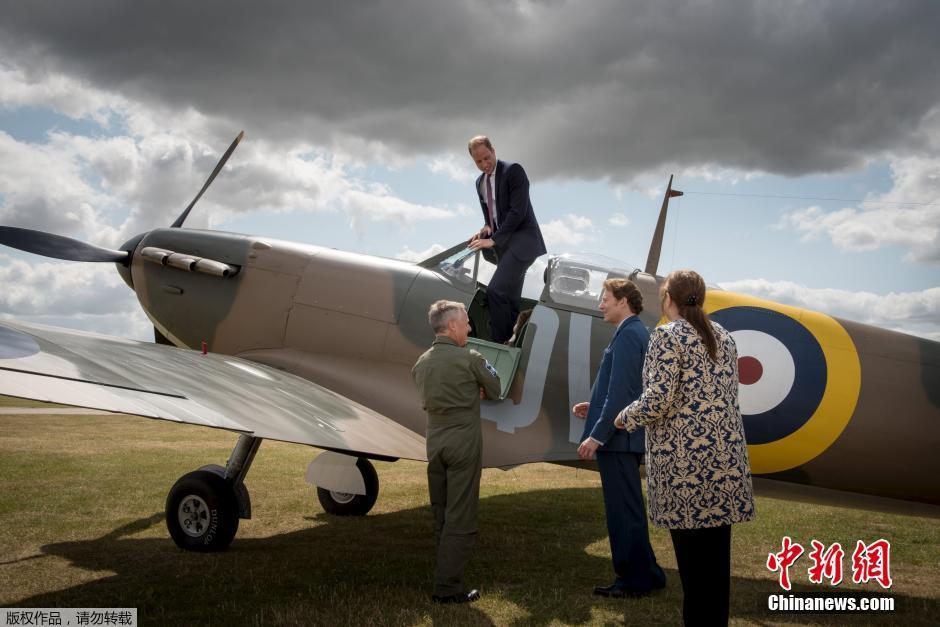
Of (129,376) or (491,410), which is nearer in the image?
(129,376)

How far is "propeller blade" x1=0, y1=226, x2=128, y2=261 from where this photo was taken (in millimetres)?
7035

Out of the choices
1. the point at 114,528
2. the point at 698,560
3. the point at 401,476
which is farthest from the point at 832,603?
the point at 401,476

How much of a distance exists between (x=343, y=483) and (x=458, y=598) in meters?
2.66

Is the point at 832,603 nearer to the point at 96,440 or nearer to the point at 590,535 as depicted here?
the point at 590,535

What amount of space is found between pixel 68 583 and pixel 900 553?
6.18 meters

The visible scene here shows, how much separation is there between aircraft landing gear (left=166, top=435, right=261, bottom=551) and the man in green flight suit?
5.93 ft

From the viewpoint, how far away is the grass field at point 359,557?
385cm

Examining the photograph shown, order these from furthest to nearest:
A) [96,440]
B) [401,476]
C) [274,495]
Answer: [96,440]
[401,476]
[274,495]

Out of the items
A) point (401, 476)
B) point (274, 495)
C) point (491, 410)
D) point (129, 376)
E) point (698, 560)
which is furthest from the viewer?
point (401, 476)

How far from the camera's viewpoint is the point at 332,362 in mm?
6141

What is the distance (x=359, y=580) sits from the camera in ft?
14.7
